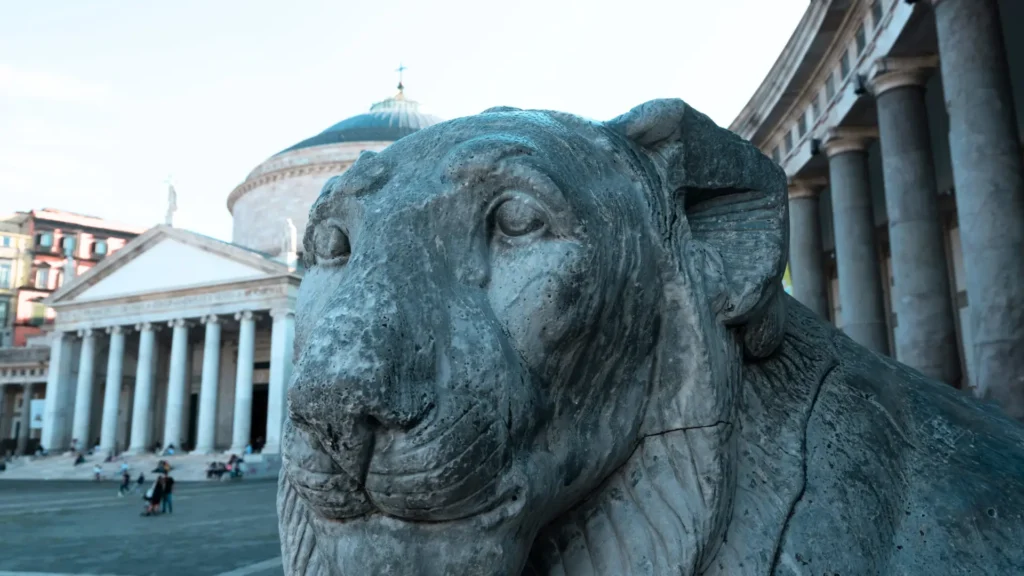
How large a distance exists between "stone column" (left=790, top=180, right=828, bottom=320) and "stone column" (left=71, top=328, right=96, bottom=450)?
34933mm

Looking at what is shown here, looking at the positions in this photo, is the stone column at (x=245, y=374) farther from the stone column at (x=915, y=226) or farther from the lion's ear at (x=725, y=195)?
the lion's ear at (x=725, y=195)

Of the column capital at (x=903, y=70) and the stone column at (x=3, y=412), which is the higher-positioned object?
the column capital at (x=903, y=70)

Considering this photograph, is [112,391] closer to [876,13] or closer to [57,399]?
[57,399]

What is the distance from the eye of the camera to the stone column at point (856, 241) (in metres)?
12.7

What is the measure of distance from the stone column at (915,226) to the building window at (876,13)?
873mm

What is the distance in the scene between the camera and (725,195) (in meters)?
1.42

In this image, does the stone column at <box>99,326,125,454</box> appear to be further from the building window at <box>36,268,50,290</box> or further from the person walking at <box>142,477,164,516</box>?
the person walking at <box>142,477,164,516</box>

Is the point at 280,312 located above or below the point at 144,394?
above

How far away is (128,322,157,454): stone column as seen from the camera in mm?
35781

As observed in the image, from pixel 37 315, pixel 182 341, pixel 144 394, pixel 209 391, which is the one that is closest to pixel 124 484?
pixel 209 391

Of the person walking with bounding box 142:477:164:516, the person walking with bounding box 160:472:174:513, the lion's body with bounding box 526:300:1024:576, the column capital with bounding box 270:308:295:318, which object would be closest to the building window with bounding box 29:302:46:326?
the column capital with bounding box 270:308:295:318

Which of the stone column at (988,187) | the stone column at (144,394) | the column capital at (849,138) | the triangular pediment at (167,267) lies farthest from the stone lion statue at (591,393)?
the stone column at (144,394)

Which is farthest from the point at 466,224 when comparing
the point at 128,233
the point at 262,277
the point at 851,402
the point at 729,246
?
the point at 128,233

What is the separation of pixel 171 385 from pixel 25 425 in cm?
1584
